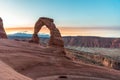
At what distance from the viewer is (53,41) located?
5212 cm

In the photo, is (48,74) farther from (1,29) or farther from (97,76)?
(1,29)

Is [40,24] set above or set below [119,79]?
above

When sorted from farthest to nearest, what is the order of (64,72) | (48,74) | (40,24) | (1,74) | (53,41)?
(40,24) → (53,41) → (64,72) → (48,74) → (1,74)

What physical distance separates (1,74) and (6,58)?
17.6 metres

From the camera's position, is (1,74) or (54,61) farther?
(54,61)

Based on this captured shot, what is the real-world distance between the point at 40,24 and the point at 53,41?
8.23 metres

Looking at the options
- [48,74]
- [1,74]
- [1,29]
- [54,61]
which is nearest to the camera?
[1,74]

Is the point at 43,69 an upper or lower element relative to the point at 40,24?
lower

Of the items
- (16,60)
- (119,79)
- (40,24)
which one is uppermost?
(40,24)

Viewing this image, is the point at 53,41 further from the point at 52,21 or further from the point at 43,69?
the point at 43,69

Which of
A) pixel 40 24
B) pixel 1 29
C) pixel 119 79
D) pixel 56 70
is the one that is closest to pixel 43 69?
pixel 56 70

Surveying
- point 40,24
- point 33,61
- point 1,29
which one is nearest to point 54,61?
point 33,61

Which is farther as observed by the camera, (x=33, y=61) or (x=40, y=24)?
(x=40, y=24)

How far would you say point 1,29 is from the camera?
75.2 meters
